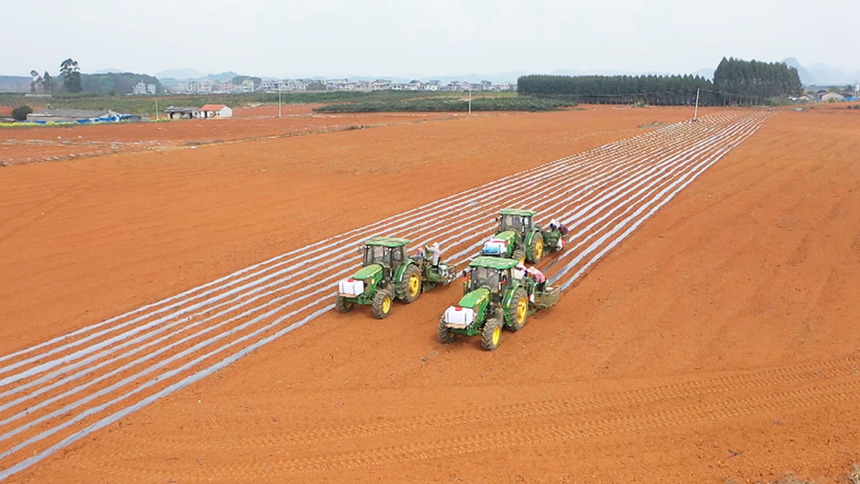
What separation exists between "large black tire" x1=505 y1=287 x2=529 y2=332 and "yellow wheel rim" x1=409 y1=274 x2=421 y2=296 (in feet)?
8.56

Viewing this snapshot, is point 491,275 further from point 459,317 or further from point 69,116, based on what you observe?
point 69,116

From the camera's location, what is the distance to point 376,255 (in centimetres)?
1423

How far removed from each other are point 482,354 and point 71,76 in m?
204

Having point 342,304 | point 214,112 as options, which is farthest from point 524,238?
point 214,112

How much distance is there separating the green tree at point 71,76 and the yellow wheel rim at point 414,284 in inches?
7728

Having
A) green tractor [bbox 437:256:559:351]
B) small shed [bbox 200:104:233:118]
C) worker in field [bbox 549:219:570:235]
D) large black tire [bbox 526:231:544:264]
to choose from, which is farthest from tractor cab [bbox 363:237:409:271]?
small shed [bbox 200:104:233:118]

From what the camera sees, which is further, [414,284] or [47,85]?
[47,85]

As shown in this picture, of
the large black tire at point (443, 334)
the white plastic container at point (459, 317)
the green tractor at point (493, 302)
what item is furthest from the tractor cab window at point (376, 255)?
the white plastic container at point (459, 317)

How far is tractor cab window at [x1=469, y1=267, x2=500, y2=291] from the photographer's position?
12406 millimetres

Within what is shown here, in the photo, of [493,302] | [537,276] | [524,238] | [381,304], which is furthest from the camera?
[524,238]

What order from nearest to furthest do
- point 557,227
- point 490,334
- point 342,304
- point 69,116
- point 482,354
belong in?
point 490,334 < point 482,354 < point 342,304 < point 557,227 < point 69,116

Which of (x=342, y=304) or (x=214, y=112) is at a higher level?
(x=214, y=112)

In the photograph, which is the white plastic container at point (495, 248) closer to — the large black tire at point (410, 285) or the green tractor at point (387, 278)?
the green tractor at point (387, 278)

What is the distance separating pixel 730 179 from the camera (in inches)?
1131
